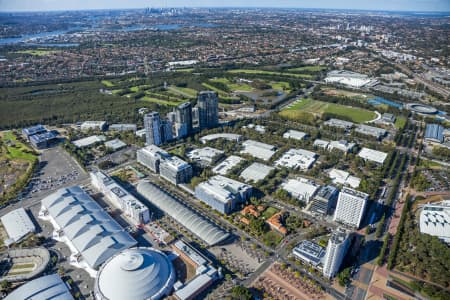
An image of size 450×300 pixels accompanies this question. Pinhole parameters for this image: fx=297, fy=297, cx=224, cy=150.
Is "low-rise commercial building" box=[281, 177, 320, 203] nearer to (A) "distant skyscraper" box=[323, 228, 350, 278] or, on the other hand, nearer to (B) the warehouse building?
(A) "distant skyscraper" box=[323, 228, 350, 278]

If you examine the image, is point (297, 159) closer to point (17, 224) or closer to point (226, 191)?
point (226, 191)

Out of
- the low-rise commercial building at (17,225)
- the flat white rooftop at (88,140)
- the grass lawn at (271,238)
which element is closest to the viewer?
the grass lawn at (271,238)

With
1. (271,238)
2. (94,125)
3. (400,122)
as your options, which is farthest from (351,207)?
(94,125)

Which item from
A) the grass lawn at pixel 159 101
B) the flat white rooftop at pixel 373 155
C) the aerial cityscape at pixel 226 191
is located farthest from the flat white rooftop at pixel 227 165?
the grass lawn at pixel 159 101

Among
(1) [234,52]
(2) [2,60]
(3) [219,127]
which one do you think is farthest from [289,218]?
(2) [2,60]

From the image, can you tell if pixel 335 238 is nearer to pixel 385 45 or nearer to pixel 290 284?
pixel 290 284

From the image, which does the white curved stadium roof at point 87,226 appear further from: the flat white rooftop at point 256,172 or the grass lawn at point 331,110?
the grass lawn at point 331,110
